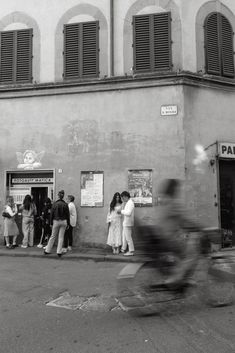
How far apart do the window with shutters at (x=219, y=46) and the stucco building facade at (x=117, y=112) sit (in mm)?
48

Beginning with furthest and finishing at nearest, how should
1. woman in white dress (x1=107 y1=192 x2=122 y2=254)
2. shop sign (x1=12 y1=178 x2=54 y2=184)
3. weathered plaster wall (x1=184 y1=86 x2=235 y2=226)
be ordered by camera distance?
shop sign (x1=12 y1=178 x2=54 y2=184)
weathered plaster wall (x1=184 y1=86 x2=235 y2=226)
woman in white dress (x1=107 y1=192 x2=122 y2=254)

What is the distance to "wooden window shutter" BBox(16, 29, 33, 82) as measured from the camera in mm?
13663

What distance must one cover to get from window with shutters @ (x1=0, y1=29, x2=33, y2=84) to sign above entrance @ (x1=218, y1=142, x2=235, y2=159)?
6.79 meters

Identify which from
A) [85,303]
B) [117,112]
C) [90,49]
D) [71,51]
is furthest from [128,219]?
[71,51]

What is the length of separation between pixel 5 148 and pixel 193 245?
958 centimetres

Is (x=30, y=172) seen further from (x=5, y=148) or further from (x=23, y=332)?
(x=23, y=332)

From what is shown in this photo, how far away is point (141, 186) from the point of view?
12.5 m

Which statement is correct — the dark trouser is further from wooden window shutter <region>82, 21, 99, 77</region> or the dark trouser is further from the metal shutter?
the metal shutter

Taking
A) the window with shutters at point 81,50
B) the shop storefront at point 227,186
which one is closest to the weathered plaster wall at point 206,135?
the shop storefront at point 227,186

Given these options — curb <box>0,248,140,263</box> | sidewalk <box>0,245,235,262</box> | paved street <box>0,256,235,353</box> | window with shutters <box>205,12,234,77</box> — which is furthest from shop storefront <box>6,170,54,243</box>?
window with shutters <box>205,12,234,77</box>

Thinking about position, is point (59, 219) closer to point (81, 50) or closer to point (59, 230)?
point (59, 230)

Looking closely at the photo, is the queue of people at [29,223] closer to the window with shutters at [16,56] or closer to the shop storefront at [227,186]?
the window with shutters at [16,56]

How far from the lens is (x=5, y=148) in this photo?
1368 cm

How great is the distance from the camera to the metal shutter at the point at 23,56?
13.7 metres
